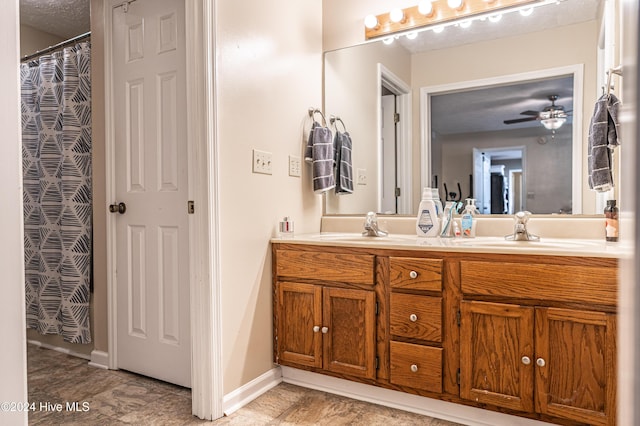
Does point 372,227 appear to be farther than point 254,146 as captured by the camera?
Yes

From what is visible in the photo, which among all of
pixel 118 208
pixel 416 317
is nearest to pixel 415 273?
pixel 416 317

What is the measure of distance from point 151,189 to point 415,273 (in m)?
1.40

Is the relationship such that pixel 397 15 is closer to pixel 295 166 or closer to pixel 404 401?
pixel 295 166

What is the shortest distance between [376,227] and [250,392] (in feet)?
3.44

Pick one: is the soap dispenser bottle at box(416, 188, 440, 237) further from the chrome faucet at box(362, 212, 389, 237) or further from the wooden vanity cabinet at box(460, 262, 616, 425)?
the wooden vanity cabinet at box(460, 262, 616, 425)

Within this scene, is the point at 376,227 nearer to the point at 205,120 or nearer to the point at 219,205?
the point at 219,205

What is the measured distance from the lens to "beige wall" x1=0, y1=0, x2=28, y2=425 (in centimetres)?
92

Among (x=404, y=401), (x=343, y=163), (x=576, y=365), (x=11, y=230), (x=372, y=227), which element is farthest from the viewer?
(x=343, y=163)

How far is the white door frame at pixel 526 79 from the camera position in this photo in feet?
6.18

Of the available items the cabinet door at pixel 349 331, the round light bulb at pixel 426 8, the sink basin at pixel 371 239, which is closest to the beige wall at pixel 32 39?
Answer: the sink basin at pixel 371 239

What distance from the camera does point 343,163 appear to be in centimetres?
247

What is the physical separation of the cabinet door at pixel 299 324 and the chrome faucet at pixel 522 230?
0.93 meters

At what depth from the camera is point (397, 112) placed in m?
2.36

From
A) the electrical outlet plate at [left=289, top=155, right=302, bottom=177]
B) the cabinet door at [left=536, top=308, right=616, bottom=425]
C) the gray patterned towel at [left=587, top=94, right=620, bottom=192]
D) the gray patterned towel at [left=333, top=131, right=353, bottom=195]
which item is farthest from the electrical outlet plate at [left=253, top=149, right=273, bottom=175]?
the gray patterned towel at [left=587, top=94, right=620, bottom=192]
